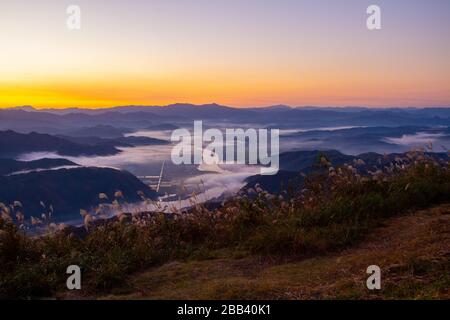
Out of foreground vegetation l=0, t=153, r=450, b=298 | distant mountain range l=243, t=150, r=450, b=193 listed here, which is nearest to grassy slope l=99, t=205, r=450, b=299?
foreground vegetation l=0, t=153, r=450, b=298

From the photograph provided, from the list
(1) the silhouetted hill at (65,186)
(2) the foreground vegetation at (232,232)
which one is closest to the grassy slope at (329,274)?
(2) the foreground vegetation at (232,232)

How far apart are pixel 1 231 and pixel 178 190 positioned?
298 cm

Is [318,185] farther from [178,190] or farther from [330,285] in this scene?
[330,285]

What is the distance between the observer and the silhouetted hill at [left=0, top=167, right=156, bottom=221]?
427 ft

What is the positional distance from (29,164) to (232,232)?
19192 centimetres

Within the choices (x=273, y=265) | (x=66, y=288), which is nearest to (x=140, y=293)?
(x=66, y=288)

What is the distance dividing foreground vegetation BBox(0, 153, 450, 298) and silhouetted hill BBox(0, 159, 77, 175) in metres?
174

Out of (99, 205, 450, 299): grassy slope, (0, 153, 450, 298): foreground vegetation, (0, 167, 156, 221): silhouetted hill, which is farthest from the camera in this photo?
(0, 167, 156, 221): silhouetted hill

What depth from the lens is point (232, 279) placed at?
5344 mm

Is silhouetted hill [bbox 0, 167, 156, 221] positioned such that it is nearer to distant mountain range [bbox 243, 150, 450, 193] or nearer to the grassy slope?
distant mountain range [bbox 243, 150, 450, 193]

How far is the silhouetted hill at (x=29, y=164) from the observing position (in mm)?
169000

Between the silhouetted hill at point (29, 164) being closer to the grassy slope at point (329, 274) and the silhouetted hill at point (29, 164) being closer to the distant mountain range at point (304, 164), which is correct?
the distant mountain range at point (304, 164)

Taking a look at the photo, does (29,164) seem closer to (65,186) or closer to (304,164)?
(65,186)
